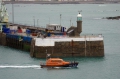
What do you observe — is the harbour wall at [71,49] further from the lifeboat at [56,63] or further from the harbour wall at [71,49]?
the lifeboat at [56,63]

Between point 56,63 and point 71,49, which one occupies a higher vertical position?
point 71,49

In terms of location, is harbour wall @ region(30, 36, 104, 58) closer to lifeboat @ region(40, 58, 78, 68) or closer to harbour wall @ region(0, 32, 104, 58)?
harbour wall @ region(0, 32, 104, 58)

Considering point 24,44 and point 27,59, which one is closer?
point 27,59

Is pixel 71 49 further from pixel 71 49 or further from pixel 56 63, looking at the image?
pixel 56 63

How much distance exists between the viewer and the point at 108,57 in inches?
1731

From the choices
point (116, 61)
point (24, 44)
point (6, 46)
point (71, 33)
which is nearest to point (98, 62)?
point (116, 61)

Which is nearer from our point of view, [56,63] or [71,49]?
[56,63]

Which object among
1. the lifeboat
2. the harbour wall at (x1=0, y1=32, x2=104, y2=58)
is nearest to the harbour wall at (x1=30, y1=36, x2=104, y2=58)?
the harbour wall at (x1=0, y1=32, x2=104, y2=58)

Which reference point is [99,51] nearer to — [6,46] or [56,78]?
[56,78]

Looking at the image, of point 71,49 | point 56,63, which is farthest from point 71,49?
point 56,63

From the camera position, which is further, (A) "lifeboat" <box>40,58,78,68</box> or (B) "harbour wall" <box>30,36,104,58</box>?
(B) "harbour wall" <box>30,36,104,58</box>

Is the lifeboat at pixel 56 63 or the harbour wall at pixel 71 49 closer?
the lifeboat at pixel 56 63

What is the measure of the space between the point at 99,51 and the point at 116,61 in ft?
5.23

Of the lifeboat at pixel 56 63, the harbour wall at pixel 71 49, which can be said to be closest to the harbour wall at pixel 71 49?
the harbour wall at pixel 71 49
